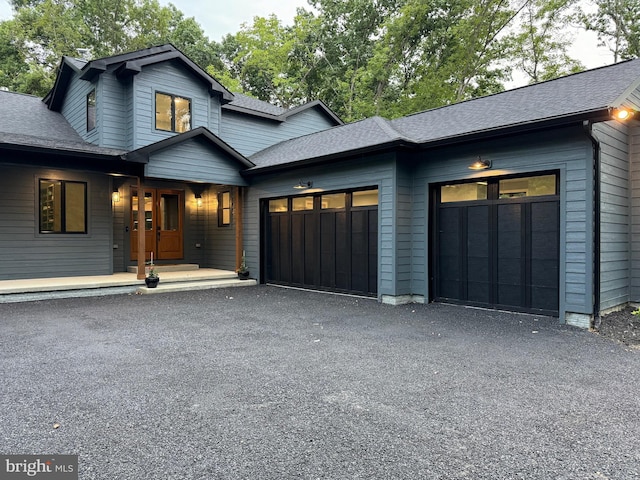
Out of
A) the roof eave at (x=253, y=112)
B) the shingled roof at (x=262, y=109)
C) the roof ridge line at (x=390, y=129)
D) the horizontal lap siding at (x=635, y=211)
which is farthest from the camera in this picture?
the shingled roof at (x=262, y=109)

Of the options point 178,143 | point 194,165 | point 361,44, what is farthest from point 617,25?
point 178,143

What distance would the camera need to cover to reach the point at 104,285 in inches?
314

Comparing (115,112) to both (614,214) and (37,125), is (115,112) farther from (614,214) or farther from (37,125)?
(614,214)

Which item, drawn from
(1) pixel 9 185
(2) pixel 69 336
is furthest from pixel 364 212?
(1) pixel 9 185

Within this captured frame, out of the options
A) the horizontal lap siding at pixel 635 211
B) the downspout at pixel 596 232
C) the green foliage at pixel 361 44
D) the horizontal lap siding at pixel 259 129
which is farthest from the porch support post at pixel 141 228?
the green foliage at pixel 361 44

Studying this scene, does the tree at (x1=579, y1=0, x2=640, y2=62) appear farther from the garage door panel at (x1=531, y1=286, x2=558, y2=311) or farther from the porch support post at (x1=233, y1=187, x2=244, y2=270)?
the porch support post at (x1=233, y1=187, x2=244, y2=270)

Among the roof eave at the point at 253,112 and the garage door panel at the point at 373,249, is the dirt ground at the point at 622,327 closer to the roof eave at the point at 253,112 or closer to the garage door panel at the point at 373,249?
the garage door panel at the point at 373,249

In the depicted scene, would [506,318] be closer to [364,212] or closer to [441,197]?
[441,197]

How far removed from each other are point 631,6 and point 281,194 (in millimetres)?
19021

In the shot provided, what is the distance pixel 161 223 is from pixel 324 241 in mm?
4979

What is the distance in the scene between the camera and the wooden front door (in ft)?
33.7

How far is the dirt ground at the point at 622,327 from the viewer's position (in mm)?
4746

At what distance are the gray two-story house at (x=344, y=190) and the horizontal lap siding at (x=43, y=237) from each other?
3 cm

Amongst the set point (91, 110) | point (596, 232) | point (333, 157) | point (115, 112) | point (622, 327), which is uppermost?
point (91, 110)
